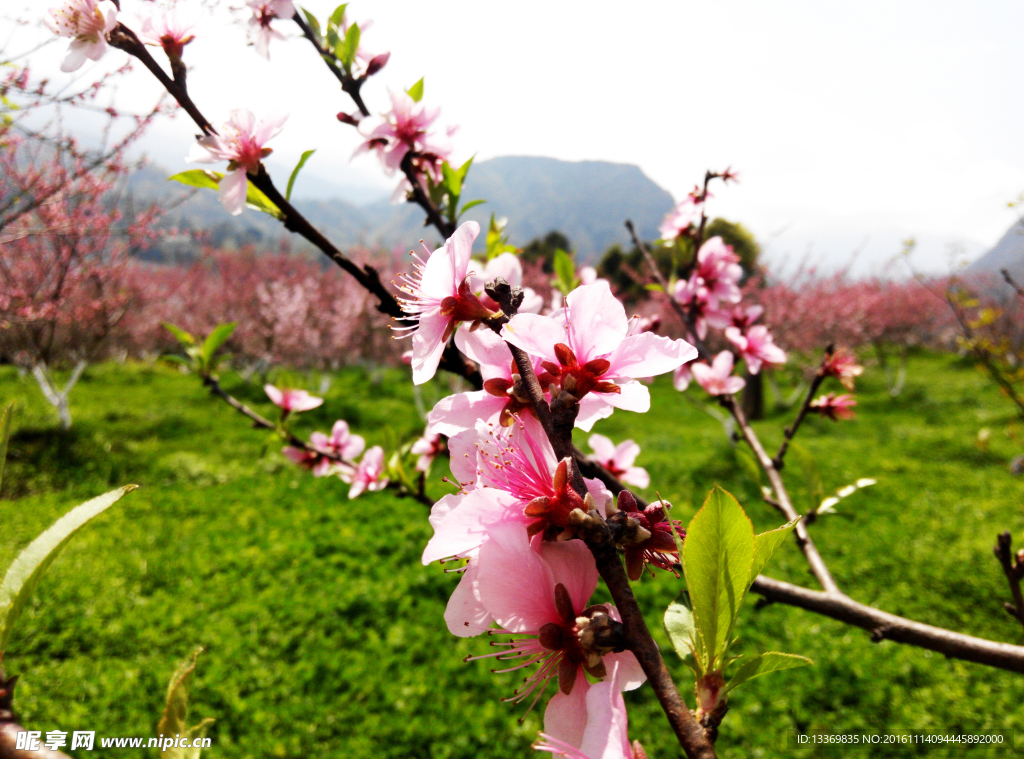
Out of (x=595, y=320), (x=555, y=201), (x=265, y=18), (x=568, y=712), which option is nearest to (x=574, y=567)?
(x=568, y=712)

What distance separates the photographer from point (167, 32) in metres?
0.81

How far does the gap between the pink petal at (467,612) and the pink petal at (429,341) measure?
0.21 meters

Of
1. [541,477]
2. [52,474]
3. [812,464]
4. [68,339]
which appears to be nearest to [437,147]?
[541,477]

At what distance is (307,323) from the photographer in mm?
10703

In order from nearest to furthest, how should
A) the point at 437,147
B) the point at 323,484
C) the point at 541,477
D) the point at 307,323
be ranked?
1. the point at 541,477
2. the point at 437,147
3. the point at 323,484
4. the point at 307,323

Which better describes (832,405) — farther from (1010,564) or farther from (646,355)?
(646,355)

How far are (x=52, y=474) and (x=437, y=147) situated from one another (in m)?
6.24

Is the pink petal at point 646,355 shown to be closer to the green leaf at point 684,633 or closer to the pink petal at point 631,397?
the pink petal at point 631,397

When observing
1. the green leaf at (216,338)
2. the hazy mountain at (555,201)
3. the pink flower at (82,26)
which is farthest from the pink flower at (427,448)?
the hazy mountain at (555,201)

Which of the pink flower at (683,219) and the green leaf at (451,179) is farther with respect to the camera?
the pink flower at (683,219)

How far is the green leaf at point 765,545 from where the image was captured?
41 centimetres

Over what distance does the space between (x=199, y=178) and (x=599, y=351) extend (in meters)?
0.76

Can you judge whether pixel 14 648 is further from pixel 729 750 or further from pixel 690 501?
pixel 690 501

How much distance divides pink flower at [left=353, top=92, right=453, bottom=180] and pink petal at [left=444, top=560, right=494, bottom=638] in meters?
0.93
